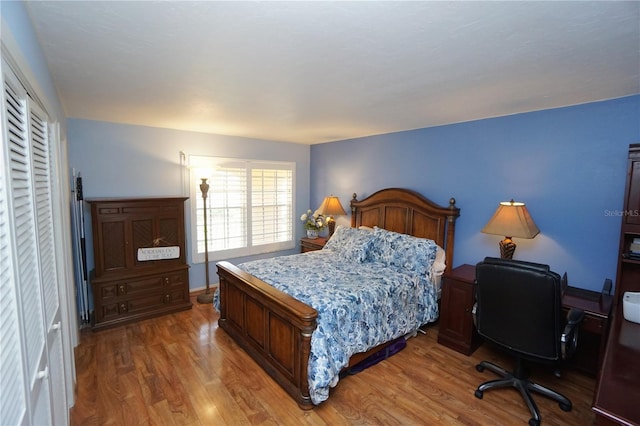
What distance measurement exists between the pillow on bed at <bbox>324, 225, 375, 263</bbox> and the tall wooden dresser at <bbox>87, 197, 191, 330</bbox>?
1.95 metres

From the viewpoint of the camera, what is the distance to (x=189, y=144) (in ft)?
13.5

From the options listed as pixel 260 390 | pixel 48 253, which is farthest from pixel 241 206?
pixel 48 253

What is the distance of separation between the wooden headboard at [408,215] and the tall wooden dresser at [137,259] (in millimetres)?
2458

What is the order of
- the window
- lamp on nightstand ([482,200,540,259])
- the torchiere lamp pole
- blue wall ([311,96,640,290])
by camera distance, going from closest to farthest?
blue wall ([311,96,640,290]) → lamp on nightstand ([482,200,540,259]) → the torchiere lamp pole → the window

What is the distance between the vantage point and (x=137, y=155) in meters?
3.77

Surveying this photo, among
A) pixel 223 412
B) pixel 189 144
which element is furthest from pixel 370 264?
pixel 189 144

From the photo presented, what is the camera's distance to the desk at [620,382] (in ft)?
3.66

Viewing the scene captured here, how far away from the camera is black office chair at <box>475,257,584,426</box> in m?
1.93

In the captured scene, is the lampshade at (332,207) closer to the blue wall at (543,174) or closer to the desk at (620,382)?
the blue wall at (543,174)

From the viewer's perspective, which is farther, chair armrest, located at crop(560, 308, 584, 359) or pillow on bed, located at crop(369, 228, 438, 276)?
pillow on bed, located at crop(369, 228, 438, 276)

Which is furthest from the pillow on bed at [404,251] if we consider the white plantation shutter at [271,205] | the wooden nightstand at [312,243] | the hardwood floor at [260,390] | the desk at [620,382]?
the white plantation shutter at [271,205]


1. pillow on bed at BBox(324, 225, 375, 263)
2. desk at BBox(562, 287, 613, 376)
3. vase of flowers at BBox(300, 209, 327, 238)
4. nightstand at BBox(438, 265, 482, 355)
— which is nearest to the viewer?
desk at BBox(562, 287, 613, 376)

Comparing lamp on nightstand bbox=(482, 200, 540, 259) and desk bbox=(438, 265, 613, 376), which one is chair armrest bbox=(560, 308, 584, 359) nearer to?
desk bbox=(438, 265, 613, 376)

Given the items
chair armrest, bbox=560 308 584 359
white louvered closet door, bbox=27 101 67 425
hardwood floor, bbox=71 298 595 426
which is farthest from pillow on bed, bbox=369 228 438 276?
white louvered closet door, bbox=27 101 67 425
